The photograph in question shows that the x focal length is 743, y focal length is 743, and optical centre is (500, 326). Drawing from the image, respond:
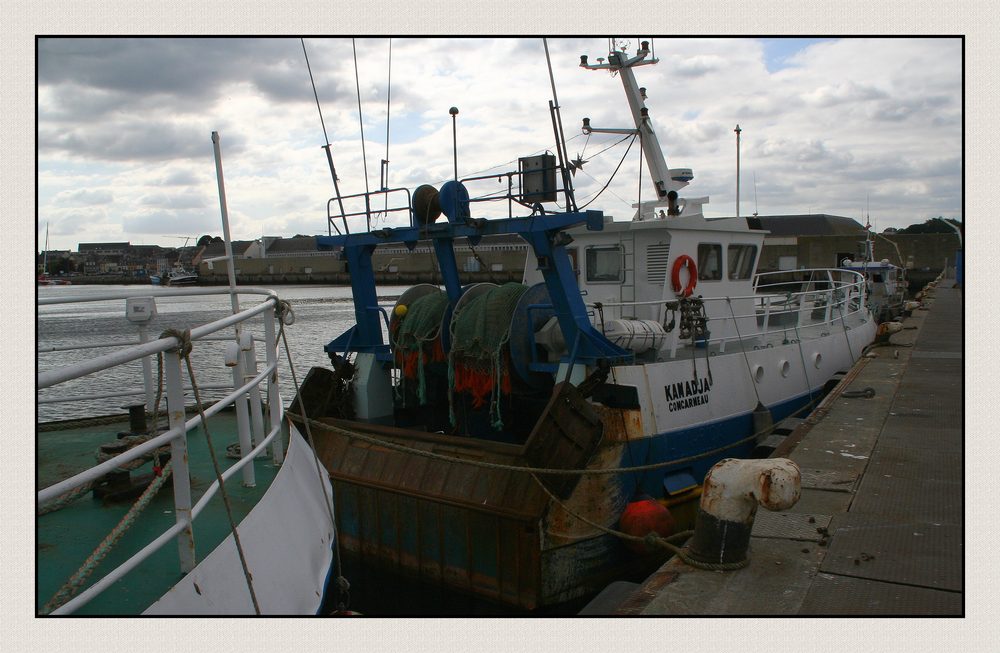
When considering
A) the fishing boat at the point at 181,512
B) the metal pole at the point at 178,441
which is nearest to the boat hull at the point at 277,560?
the fishing boat at the point at 181,512

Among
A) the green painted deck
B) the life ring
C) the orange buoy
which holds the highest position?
the life ring

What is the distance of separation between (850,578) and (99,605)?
3888 millimetres

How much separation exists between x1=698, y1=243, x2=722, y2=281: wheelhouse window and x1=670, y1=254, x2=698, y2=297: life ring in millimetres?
241

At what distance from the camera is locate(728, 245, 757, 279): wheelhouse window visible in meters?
→ 10.3

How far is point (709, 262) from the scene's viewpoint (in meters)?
9.89

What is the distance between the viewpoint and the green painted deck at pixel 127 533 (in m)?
3.24

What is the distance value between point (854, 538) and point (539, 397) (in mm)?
4093

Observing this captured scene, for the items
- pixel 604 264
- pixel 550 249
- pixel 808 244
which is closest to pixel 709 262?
pixel 604 264

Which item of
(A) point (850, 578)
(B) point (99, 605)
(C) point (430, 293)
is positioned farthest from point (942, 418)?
(B) point (99, 605)

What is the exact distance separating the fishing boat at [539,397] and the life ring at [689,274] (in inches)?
1.1

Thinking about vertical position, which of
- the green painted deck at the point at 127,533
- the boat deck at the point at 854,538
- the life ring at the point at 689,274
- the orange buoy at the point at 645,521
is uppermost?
the life ring at the point at 689,274

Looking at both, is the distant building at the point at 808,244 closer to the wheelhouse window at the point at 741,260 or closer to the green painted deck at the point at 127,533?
the wheelhouse window at the point at 741,260

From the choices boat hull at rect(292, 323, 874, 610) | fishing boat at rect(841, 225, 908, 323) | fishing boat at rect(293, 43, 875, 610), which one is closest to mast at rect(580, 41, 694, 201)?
fishing boat at rect(293, 43, 875, 610)

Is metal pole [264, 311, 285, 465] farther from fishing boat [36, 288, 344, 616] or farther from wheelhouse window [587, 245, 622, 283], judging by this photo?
wheelhouse window [587, 245, 622, 283]
